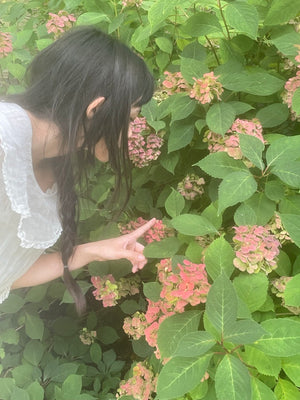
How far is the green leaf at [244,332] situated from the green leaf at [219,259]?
0.45ft

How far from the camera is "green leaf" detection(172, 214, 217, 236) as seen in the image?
35.4 inches

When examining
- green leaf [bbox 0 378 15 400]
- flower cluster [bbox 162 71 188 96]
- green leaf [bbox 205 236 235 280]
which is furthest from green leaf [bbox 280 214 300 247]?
green leaf [bbox 0 378 15 400]

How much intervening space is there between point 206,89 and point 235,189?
0.93 ft

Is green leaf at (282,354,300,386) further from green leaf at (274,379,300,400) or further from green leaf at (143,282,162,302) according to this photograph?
green leaf at (143,282,162,302)

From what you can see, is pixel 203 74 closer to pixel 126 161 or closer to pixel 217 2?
A: pixel 217 2

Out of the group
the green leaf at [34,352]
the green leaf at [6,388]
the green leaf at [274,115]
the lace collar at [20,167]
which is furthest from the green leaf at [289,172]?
the green leaf at [34,352]

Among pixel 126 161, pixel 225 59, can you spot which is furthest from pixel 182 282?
pixel 225 59

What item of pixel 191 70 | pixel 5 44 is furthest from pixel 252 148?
pixel 5 44

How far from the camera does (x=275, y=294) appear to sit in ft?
3.03

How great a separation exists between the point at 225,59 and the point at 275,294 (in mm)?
652

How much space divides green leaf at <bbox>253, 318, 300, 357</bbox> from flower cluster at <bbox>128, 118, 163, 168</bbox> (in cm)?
61

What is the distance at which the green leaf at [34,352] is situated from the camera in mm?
1651

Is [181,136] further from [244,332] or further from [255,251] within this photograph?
[244,332]

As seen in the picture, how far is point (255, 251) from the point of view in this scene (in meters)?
0.81
